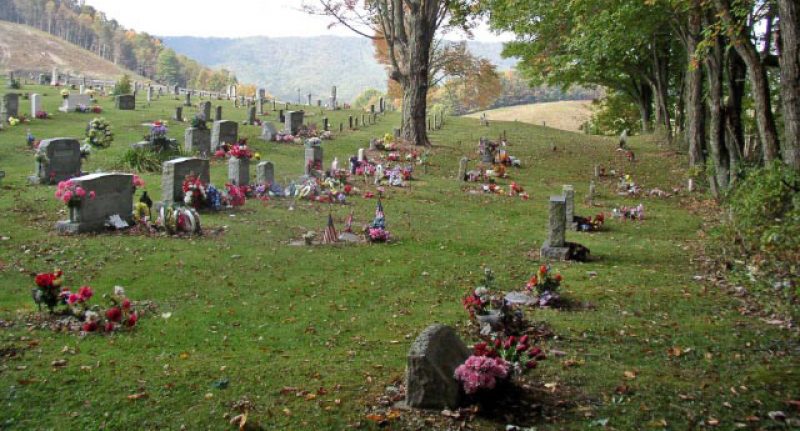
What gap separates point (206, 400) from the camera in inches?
286

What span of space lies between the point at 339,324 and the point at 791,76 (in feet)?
35.3

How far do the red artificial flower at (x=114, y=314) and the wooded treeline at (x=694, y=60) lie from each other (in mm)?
12847

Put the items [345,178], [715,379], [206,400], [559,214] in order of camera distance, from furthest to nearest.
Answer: [345,178], [559,214], [715,379], [206,400]

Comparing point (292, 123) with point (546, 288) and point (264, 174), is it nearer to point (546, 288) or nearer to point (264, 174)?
point (264, 174)

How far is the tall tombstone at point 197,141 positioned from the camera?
Answer: 88.0 feet

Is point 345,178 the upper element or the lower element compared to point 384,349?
upper

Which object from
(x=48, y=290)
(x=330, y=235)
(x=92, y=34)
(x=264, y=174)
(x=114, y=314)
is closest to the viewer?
(x=114, y=314)

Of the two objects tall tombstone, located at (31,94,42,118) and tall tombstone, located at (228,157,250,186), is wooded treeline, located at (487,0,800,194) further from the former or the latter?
tall tombstone, located at (31,94,42,118)

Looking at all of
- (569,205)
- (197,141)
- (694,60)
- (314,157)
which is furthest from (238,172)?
(694,60)

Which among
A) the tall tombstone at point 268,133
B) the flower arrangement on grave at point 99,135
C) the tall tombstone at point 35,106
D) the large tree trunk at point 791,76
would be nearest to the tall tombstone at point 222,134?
the flower arrangement on grave at point 99,135

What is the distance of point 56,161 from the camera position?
20.8 meters

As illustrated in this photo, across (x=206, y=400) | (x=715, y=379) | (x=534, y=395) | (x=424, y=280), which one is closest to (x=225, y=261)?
(x=424, y=280)

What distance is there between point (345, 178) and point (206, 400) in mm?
17166

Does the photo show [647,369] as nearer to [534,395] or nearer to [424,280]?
[534,395]
